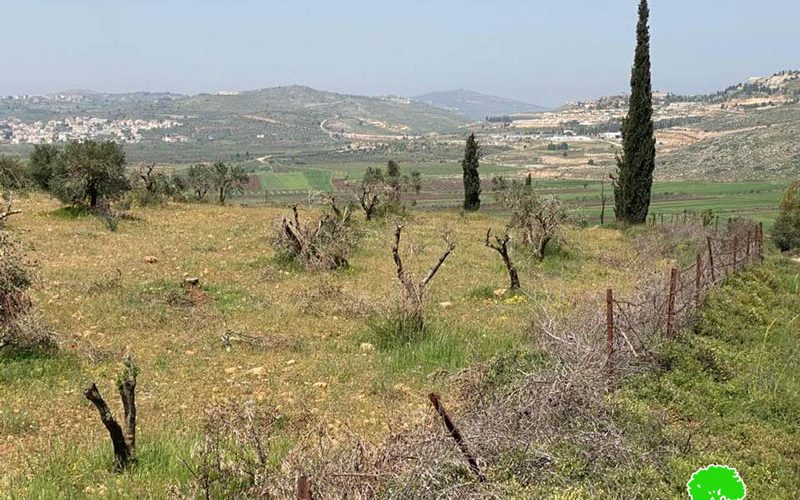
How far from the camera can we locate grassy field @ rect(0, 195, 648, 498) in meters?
6.04

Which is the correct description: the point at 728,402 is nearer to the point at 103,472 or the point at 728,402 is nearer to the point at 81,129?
the point at 103,472

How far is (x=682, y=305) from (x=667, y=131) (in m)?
155

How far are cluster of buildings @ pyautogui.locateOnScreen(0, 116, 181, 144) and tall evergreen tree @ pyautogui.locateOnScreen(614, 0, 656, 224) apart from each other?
15706 cm

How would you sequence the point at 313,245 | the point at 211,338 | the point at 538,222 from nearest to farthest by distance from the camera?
the point at 211,338
the point at 313,245
the point at 538,222

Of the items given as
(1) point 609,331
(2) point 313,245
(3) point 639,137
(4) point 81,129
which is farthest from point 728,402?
(4) point 81,129

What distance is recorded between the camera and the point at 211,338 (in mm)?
10117

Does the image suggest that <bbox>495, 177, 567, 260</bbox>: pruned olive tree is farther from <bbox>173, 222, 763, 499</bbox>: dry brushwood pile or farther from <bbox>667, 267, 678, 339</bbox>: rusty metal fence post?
<bbox>173, 222, 763, 499</bbox>: dry brushwood pile

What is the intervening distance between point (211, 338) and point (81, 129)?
659 feet

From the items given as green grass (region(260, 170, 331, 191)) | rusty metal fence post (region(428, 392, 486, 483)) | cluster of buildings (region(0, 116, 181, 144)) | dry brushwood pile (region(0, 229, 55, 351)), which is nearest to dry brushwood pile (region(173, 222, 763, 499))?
rusty metal fence post (region(428, 392, 486, 483))

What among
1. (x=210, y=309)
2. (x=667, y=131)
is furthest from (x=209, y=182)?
(x=667, y=131)

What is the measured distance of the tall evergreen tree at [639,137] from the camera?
28.8 meters

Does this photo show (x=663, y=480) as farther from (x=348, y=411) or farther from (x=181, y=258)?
(x=181, y=258)

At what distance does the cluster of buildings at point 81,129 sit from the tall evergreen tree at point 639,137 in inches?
6184

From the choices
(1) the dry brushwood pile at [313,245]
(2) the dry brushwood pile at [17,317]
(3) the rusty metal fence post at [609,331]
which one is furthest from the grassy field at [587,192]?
(3) the rusty metal fence post at [609,331]
